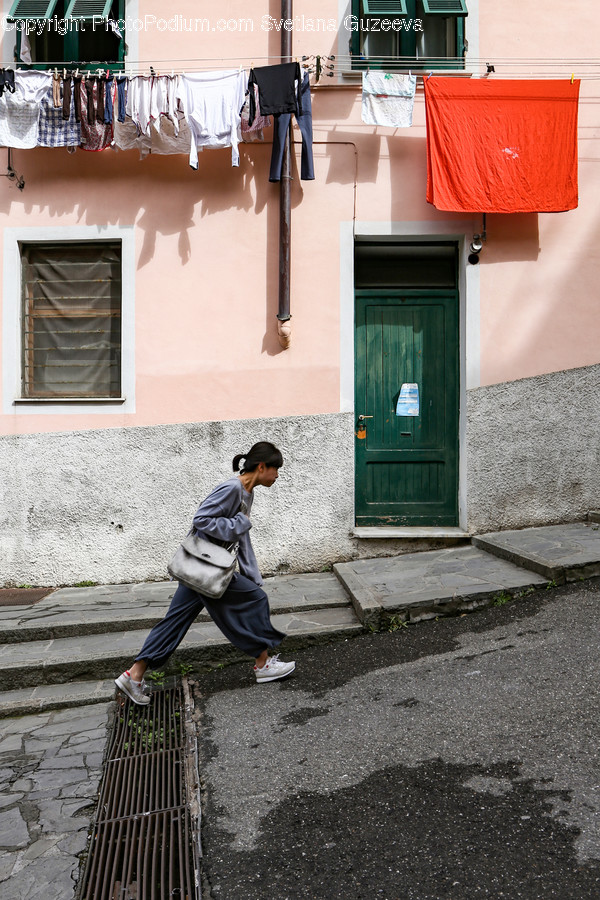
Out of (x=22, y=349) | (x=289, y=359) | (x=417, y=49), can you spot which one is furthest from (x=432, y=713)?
(x=417, y=49)

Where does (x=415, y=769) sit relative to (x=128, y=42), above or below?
below

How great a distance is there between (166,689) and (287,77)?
18.3ft

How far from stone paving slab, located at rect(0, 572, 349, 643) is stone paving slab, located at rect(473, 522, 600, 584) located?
1555mm

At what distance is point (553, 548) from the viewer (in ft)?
21.4

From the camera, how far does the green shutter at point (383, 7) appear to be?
7316mm

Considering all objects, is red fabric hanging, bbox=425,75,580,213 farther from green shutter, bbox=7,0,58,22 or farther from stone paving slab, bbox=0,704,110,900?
stone paving slab, bbox=0,704,110,900

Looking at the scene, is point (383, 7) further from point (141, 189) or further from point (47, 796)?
point (47, 796)

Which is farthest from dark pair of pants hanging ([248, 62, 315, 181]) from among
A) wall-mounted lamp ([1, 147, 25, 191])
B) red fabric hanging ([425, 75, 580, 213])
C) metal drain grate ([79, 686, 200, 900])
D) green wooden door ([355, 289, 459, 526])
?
metal drain grate ([79, 686, 200, 900])

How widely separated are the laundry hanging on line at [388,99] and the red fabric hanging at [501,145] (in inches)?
7.9

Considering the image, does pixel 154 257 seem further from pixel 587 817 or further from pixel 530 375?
pixel 587 817

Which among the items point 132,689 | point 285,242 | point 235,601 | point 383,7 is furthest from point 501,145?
point 132,689

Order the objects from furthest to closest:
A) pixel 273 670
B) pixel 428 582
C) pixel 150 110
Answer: pixel 150 110
pixel 428 582
pixel 273 670

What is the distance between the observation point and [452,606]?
225 inches

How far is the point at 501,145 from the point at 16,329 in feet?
17.1
